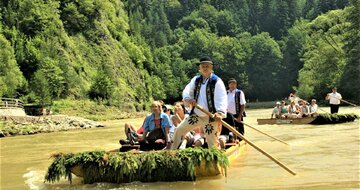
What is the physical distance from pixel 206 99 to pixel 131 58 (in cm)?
7386

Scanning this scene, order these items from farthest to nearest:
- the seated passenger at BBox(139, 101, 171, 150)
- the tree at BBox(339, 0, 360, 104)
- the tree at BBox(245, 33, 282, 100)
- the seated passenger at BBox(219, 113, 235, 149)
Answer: the tree at BBox(245, 33, 282, 100), the tree at BBox(339, 0, 360, 104), the seated passenger at BBox(219, 113, 235, 149), the seated passenger at BBox(139, 101, 171, 150)

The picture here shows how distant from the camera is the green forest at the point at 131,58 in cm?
5844

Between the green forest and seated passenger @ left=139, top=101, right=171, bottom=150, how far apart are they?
41.3 meters

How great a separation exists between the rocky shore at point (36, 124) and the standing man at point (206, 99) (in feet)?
80.3

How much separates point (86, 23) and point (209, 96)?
66362mm

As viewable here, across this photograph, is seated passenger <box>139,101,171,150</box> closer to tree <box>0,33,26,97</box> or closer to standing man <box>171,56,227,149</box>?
standing man <box>171,56,227,149</box>

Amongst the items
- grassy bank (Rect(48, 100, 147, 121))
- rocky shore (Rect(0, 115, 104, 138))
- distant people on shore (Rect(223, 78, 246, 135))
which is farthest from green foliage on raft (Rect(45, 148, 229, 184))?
grassy bank (Rect(48, 100, 147, 121))

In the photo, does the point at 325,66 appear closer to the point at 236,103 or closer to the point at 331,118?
the point at 331,118

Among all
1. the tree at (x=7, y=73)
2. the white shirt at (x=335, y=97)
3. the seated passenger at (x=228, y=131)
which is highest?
the tree at (x=7, y=73)

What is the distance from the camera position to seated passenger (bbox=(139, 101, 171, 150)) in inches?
424

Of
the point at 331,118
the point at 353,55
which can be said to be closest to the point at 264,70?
the point at 353,55

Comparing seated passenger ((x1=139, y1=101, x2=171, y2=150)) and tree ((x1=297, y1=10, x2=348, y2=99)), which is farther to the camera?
tree ((x1=297, y1=10, x2=348, y2=99))

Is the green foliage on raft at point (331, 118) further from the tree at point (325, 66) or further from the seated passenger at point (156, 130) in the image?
the tree at point (325, 66)

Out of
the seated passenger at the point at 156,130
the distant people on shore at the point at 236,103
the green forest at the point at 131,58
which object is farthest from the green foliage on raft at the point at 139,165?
the green forest at the point at 131,58
